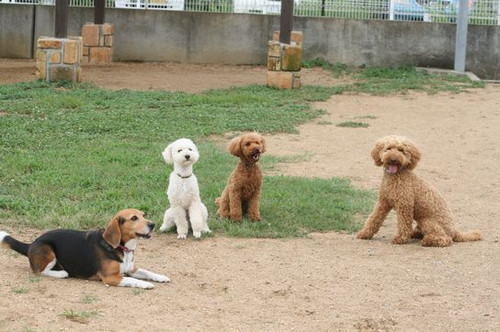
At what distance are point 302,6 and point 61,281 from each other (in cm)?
1559

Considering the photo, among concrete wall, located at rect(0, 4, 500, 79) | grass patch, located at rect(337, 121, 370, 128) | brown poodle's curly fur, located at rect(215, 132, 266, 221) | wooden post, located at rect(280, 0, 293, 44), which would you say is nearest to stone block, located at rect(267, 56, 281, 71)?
wooden post, located at rect(280, 0, 293, 44)

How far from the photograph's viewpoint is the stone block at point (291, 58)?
56.3 feet

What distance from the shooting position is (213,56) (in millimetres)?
21375

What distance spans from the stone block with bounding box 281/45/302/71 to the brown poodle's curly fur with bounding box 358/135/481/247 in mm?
9059

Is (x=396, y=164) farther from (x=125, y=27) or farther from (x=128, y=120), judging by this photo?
(x=125, y=27)

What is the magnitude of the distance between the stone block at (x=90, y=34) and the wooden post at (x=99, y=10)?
0.53 ft

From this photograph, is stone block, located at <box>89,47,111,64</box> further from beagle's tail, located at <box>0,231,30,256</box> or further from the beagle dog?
the beagle dog

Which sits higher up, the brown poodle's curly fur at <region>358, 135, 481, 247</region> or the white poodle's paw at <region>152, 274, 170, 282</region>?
the brown poodle's curly fur at <region>358, 135, 481, 247</region>

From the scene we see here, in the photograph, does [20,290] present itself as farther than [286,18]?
No

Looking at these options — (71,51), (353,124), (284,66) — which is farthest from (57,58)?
(353,124)

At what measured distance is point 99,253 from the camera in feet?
22.0

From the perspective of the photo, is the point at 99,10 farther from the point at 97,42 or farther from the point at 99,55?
the point at 99,55

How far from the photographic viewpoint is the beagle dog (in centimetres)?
666

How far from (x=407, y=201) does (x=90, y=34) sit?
43.7ft
